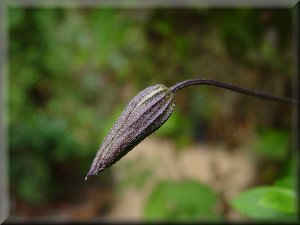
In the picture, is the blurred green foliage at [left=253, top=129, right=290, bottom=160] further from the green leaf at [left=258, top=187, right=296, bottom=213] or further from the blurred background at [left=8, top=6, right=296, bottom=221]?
the green leaf at [left=258, top=187, right=296, bottom=213]

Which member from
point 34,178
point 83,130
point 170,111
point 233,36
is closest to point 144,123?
point 170,111

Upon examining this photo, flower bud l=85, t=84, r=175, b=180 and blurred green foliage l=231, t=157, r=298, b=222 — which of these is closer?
flower bud l=85, t=84, r=175, b=180

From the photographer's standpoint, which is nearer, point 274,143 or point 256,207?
point 256,207

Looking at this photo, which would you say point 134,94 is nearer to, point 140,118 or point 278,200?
point 278,200

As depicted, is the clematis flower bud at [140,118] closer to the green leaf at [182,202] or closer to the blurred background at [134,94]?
the blurred background at [134,94]

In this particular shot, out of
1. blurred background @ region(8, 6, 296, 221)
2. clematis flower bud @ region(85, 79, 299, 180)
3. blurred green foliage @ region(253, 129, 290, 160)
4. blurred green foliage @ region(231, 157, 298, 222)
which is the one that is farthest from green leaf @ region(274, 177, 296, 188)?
blurred green foliage @ region(253, 129, 290, 160)

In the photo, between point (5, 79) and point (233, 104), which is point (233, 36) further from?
point (5, 79)

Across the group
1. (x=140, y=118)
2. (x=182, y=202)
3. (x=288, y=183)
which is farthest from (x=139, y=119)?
(x=182, y=202)
